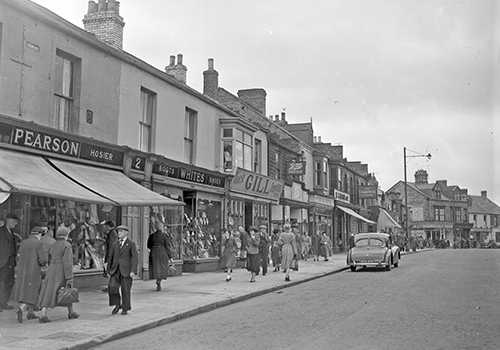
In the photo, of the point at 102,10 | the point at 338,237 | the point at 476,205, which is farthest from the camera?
the point at 476,205

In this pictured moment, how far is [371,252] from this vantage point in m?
21.9

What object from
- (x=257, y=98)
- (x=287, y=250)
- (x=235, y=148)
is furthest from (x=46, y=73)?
(x=257, y=98)

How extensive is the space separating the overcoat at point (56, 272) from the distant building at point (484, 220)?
89.2 m

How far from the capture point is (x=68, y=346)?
7324 mm

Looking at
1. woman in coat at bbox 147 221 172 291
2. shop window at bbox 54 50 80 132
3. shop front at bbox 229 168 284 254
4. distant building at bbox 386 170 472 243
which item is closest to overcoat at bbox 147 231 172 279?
woman in coat at bbox 147 221 172 291

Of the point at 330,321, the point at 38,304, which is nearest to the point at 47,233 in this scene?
the point at 38,304

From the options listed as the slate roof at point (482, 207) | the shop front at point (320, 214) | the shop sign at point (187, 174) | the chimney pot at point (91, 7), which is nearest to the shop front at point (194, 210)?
the shop sign at point (187, 174)

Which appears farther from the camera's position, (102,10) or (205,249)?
(205,249)

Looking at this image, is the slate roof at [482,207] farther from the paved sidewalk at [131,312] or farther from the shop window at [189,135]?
the paved sidewalk at [131,312]

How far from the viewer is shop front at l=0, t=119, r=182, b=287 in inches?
422

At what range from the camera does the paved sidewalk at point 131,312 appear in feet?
25.8

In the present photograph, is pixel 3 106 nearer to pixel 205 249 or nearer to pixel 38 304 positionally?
pixel 38 304

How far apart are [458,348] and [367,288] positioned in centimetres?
771

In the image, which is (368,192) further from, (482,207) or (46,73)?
(482,207)
